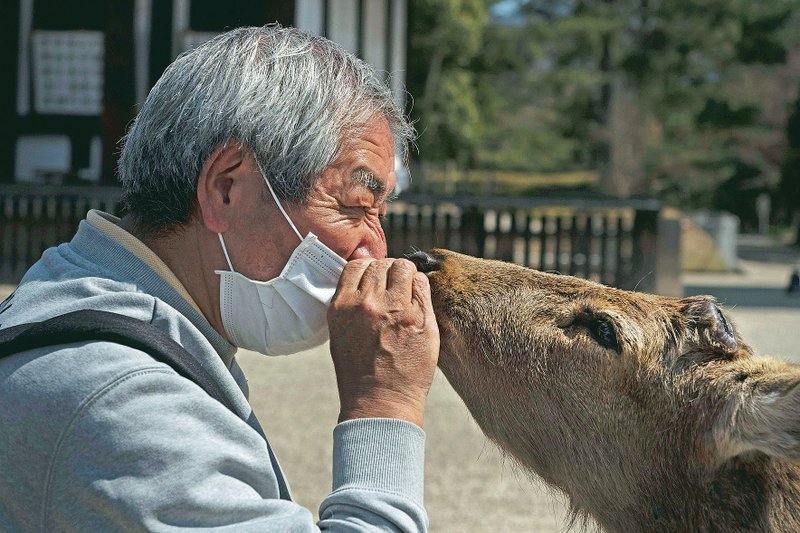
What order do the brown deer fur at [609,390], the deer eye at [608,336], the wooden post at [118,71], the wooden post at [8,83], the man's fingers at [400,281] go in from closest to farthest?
the man's fingers at [400,281] < the brown deer fur at [609,390] < the deer eye at [608,336] < the wooden post at [118,71] < the wooden post at [8,83]

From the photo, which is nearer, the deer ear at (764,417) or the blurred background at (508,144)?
the deer ear at (764,417)

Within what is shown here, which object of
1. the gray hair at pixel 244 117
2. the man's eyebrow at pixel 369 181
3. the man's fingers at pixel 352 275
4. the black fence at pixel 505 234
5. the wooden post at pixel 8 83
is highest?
the wooden post at pixel 8 83

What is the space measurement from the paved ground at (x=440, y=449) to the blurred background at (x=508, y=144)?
0.9 inches

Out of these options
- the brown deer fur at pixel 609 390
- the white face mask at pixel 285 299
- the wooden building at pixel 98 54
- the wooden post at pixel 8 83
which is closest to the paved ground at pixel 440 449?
the brown deer fur at pixel 609 390

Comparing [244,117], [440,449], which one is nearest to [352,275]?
[244,117]

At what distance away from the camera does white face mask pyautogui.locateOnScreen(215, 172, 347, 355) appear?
2350 mm

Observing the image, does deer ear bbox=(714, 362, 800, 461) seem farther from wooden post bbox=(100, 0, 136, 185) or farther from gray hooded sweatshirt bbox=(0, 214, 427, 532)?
wooden post bbox=(100, 0, 136, 185)

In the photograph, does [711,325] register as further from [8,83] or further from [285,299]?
[8,83]

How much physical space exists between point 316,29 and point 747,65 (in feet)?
64.4

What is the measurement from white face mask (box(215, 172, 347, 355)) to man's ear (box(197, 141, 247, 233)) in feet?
0.18

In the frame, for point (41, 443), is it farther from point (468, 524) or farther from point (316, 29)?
point (316, 29)

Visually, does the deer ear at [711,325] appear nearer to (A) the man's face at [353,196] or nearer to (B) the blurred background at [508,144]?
(B) the blurred background at [508,144]

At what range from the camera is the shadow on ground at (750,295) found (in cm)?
1570

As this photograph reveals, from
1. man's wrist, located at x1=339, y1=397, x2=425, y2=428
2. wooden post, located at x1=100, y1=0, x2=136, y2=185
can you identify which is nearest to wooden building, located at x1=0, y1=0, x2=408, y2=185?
wooden post, located at x1=100, y1=0, x2=136, y2=185
